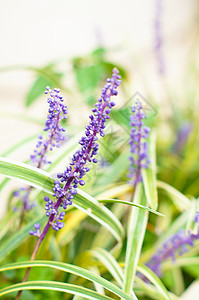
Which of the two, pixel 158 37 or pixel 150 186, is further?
pixel 158 37

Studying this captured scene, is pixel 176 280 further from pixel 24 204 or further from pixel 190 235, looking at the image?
pixel 24 204

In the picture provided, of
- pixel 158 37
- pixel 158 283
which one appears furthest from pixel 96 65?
pixel 158 283

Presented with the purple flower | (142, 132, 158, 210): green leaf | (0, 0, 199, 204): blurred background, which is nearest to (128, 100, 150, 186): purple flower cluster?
(142, 132, 158, 210): green leaf

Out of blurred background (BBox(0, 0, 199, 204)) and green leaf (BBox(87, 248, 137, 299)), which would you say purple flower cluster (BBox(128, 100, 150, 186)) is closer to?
green leaf (BBox(87, 248, 137, 299))

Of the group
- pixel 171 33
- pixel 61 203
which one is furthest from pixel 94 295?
pixel 171 33

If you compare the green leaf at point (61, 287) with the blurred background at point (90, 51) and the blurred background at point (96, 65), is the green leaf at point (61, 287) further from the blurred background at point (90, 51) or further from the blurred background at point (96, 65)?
the blurred background at point (90, 51)

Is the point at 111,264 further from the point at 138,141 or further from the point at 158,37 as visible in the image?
the point at 158,37
